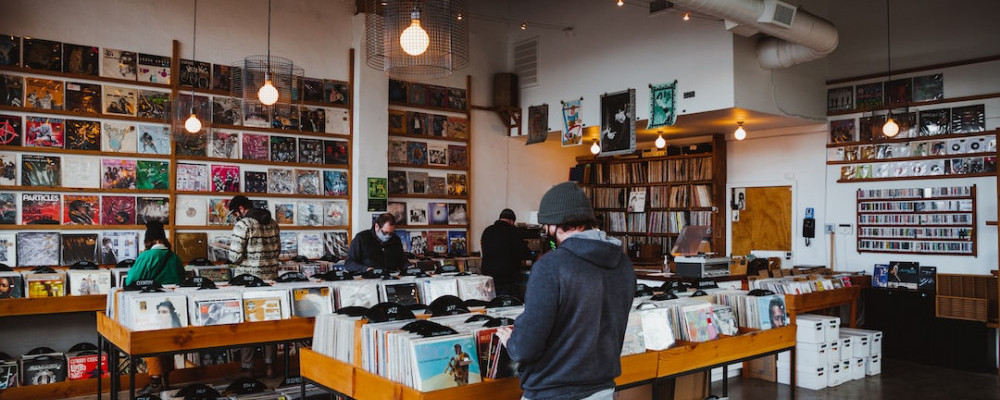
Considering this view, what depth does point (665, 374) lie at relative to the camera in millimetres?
3627

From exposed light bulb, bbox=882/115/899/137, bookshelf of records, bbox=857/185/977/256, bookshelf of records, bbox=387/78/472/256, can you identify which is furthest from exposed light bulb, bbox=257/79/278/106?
bookshelf of records, bbox=857/185/977/256

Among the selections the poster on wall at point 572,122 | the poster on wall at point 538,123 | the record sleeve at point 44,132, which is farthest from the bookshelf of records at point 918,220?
the record sleeve at point 44,132

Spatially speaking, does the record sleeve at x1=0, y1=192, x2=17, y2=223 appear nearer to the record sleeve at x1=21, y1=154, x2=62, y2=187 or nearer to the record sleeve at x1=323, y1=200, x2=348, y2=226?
the record sleeve at x1=21, y1=154, x2=62, y2=187

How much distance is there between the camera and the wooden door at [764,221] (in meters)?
9.34

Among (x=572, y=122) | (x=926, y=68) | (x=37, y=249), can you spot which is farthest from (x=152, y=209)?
(x=926, y=68)

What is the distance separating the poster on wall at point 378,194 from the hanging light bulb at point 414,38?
4133 millimetres

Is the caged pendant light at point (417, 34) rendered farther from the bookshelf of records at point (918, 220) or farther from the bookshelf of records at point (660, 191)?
the bookshelf of records at point (918, 220)

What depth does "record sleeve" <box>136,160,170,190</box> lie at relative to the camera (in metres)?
7.33

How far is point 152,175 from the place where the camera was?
740 centimetres

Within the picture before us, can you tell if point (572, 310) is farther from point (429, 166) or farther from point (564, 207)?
point (429, 166)

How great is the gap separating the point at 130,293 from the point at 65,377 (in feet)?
8.82

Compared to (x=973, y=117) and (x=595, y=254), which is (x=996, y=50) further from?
(x=595, y=254)

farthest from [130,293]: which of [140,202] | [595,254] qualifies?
[140,202]

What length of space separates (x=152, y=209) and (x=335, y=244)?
82.5 inches
